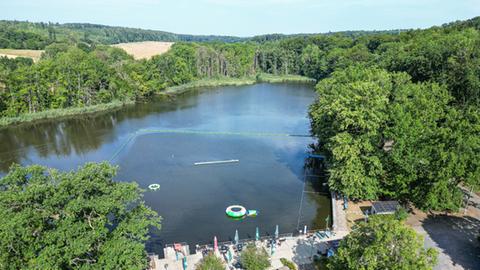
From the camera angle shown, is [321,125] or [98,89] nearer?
[321,125]

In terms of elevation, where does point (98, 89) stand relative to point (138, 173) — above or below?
above

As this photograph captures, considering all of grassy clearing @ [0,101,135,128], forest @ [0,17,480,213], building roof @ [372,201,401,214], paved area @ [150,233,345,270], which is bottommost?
paved area @ [150,233,345,270]

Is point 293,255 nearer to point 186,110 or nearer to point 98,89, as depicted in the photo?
point 186,110

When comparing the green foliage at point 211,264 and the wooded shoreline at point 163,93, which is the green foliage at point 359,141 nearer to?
the green foliage at point 211,264

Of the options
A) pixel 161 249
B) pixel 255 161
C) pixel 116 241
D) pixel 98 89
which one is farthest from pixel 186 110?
pixel 116 241

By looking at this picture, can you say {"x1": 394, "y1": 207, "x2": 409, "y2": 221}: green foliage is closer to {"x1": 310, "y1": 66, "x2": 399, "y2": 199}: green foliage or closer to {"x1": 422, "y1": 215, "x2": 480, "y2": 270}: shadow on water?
{"x1": 422, "y1": 215, "x2": 480, "y2": 270}: shadow on water

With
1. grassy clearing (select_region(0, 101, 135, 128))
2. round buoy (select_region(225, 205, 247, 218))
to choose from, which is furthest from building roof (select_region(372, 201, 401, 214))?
grassy clearing (select_region(0, 101, 135, 128))

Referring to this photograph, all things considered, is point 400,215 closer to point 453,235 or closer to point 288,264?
point 453,235

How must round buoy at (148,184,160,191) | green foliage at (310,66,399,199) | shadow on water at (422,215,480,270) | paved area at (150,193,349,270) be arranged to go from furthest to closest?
round buoy at (148,184,160,191) → green foliage at (310,66,399,199) → paved area at (150,193,349,270) → shadow on water at (422,215,480,270)
